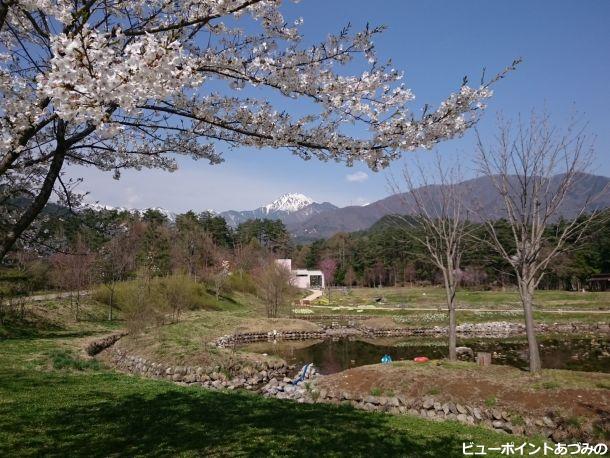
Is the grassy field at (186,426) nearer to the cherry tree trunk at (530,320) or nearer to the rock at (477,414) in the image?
the rock at (477,414)

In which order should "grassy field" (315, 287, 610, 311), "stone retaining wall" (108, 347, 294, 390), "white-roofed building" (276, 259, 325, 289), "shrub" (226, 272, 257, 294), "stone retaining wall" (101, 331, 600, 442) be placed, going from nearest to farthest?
"stone retaining wall" (101, 331, 600, 442)
"stone retaining wall" (108, 347, 294, 390)
"grassy field" (315, 287, 610, 311)
"shrub" (226, 272, 257, 294)
"white-roofed building" (276, 259, 325, 289)

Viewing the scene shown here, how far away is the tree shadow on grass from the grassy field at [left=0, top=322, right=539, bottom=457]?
1 cm

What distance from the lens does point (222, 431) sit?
594 centimetres

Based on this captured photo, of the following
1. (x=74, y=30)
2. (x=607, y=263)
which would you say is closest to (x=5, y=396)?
(x=74, y=30)

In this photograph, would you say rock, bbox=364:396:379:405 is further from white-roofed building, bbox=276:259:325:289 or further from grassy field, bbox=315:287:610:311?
white-roofed building, bbox=276:259:325:289

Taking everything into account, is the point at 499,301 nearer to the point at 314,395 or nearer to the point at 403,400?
the point at 314,395

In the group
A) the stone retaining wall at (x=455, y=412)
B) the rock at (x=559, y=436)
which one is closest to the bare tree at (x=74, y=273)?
the stone retaining wall at (x=455, y=412)

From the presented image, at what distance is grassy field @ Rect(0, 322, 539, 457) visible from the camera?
514 centimetres

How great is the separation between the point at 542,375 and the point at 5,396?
10.8 metres

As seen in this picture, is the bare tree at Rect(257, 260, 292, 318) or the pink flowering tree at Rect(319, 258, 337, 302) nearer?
the bare tree at Rect(257, 260, 292, 318)

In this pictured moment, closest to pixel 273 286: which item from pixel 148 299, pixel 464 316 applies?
pixel 148 299

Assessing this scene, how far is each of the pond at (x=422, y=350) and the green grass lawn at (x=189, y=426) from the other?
924 centimetres

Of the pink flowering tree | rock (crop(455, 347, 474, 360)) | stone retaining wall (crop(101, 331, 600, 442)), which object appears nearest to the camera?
stone retaining wall (crop(101, 331, 600, 442))

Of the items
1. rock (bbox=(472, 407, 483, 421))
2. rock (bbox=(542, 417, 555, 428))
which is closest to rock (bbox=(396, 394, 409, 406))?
rock (bbox=(472, 407, 483, 421))
